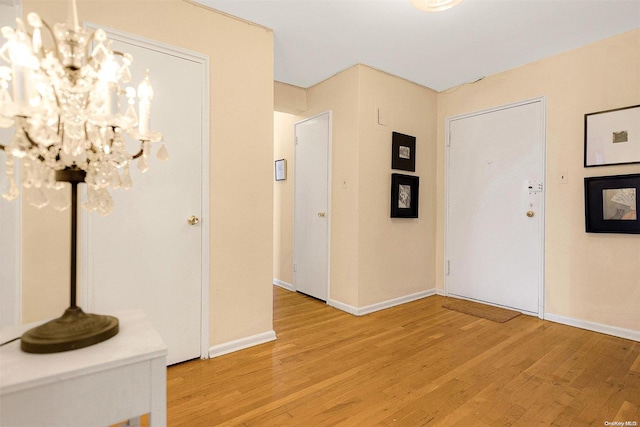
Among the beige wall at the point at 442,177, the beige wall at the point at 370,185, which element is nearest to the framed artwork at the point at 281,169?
the beige wall at the point at 370,185

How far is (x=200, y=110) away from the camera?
227 centimetres

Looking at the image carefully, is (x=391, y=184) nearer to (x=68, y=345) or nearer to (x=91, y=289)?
(x=91, y=289)

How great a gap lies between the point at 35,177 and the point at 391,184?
3065 mm

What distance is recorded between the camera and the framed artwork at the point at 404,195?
3.54m

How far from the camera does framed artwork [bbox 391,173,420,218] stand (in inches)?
140

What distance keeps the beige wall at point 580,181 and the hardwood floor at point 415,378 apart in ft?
1.01

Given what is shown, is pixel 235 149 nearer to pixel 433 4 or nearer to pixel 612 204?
pixel 433 4

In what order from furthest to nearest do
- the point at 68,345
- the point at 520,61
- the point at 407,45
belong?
the point at 520,61
the point at 407,45
the point at 68,345

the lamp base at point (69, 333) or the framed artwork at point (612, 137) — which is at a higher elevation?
the framed artwork at point (612, 137)

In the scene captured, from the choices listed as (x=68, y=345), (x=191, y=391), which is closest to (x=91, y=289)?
(x=191, y=391)

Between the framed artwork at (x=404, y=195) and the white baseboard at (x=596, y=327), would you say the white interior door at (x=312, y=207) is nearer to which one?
the framed artwork at (x=404, y=195)

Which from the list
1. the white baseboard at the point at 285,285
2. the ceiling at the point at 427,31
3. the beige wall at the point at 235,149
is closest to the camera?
the beige wall at the point at 235,149

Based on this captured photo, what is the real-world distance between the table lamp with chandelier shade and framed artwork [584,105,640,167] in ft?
Answer: 11.0

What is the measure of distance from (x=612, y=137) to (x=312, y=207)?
2797mm
